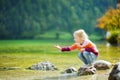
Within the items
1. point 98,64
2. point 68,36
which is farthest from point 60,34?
point 98,64

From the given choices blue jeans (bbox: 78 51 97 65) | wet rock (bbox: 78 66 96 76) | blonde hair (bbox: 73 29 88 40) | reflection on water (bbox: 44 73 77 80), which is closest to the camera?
reflection on water (bbox: 44 73 77 80)

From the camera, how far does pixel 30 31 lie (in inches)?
1827

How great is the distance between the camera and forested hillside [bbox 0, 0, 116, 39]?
4608 cm

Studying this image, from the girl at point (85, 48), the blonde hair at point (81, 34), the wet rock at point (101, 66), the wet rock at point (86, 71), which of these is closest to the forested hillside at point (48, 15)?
the wet rock at point (101, 66)

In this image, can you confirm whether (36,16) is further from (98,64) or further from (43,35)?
(98,64)

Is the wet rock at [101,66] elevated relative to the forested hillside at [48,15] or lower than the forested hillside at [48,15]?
lower

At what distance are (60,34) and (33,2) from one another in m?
6.57

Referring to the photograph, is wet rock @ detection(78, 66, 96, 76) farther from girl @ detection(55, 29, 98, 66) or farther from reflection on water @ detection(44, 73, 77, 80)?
girl @ detection(55, 29, 98, 66)

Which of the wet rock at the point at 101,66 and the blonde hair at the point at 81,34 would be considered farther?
the wet rock at the point at 101,66

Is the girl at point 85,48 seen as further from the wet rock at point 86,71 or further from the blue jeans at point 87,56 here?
the wet rock at point 86,71

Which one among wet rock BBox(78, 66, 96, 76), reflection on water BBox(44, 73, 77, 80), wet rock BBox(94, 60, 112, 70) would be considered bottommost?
reflection on water BBox(44, 73, 77, 80)

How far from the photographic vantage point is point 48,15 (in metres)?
51.7

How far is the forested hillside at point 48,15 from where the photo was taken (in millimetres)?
46084

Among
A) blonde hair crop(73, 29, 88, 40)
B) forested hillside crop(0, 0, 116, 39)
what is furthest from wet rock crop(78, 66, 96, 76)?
forested hillside crop(0, 0, 116, 39)
